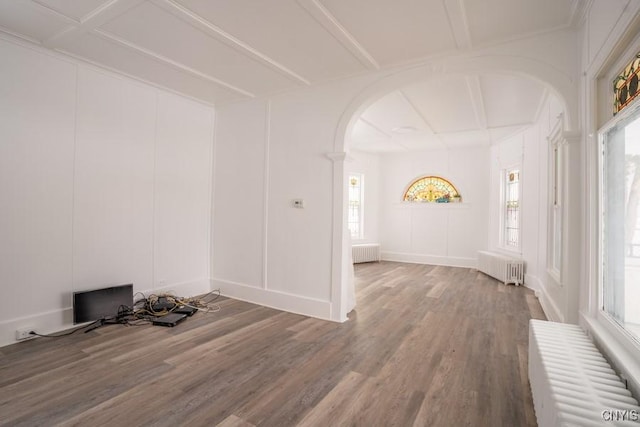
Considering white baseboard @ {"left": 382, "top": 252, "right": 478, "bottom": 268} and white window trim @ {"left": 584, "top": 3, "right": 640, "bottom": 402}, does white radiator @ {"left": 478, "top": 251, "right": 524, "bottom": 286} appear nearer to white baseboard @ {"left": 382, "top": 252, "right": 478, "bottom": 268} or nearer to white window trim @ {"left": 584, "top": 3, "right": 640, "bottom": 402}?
white baseboard @ {"left": 382, "top": 252, "right": 478, "bottom": 268}

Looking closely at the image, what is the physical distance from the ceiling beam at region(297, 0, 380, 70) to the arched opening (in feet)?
1.10

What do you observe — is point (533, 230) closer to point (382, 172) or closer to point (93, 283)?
→ point (382, 172)

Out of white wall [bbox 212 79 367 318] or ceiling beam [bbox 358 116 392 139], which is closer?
white wall [bbox 212 79 367 318]

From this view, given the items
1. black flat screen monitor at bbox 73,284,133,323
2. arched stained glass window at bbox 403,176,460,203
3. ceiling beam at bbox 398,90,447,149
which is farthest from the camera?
arched stained glass window at bbox 403,176,460,203

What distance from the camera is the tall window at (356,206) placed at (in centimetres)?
870

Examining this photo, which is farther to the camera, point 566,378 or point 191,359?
point 191,359

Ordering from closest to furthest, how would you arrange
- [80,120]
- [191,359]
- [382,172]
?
[191,359] < [80,120] < [382,172]

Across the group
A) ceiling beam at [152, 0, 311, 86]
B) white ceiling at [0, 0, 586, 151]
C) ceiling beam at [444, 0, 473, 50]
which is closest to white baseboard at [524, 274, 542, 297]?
white ceiling at [0, 0, 586, 151]

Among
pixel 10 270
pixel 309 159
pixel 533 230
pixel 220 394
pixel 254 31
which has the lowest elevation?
pixel 220 394

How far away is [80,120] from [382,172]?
7200mm

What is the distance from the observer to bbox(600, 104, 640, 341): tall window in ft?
5.55

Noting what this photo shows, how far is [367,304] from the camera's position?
460 cm

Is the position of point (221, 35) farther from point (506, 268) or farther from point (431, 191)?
point (431, 191)

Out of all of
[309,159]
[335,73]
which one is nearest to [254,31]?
[335,73]
